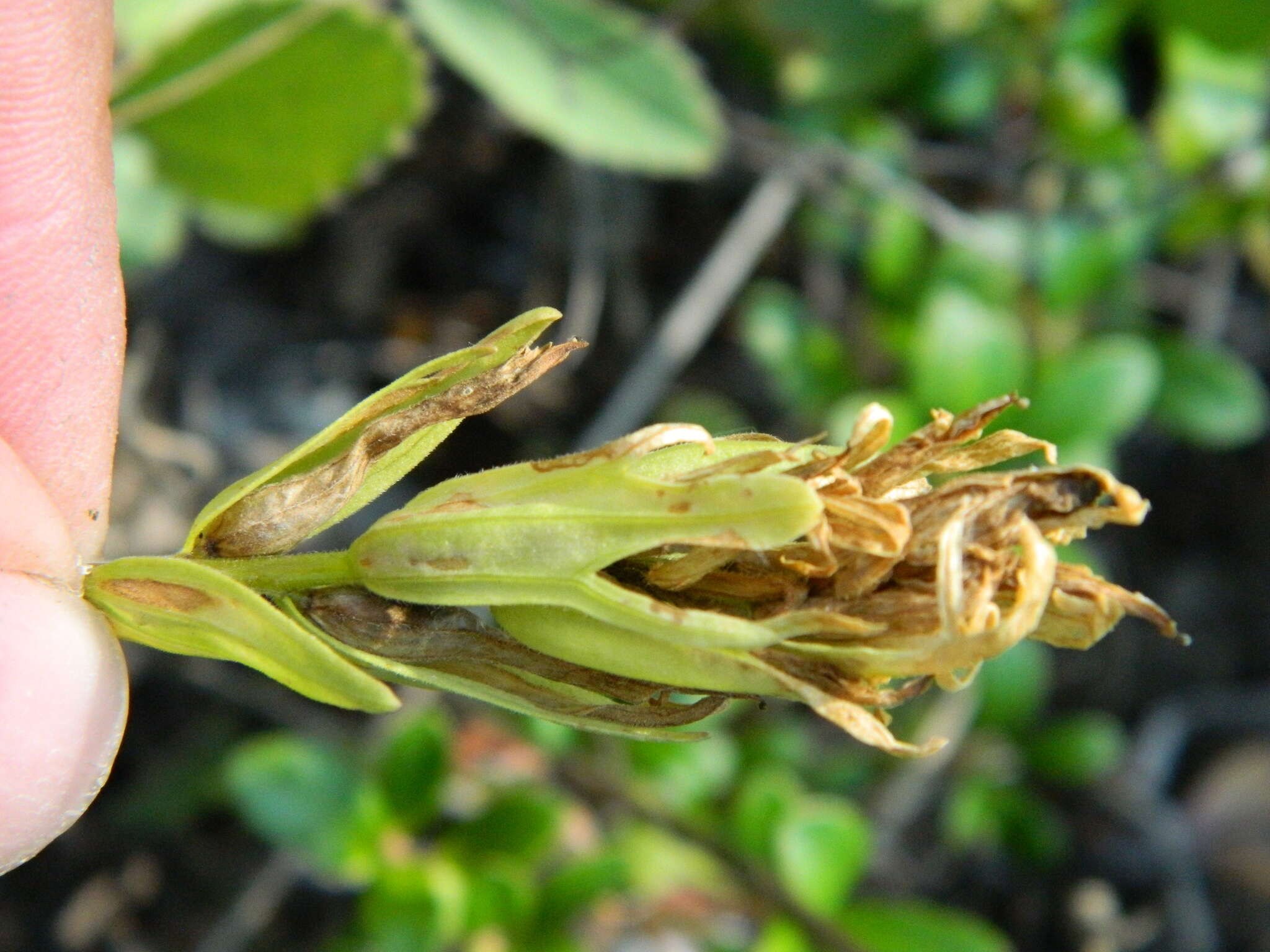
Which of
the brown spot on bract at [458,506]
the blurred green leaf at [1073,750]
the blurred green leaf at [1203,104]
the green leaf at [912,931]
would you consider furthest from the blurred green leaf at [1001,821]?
the brown spot on bract at [458,506]

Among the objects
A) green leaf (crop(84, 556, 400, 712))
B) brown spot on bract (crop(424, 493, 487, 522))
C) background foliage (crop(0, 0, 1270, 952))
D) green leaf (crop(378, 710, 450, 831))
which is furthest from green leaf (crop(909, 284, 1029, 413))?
green leaf (crop(84, 556, 400, 712))

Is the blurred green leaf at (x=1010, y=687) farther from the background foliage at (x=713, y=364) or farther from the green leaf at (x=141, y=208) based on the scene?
the green leaf at (x=141, y=208)

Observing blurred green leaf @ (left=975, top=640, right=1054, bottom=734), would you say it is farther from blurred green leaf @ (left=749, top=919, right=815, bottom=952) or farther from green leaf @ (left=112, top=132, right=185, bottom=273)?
green leaf @ (left=112, top=132, right=185, bottom=273)

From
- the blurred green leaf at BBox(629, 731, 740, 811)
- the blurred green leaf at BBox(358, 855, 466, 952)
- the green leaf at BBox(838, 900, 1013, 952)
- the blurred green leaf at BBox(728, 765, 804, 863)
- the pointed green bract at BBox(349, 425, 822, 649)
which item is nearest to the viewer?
the pointed green bract at BBox(349, 425, 822, 649)

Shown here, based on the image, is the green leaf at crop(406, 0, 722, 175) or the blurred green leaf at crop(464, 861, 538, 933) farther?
the green leaf at crop(406, 0, 722, 175)

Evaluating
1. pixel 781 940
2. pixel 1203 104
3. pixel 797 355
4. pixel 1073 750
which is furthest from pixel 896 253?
pixel 781 940
